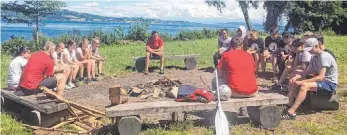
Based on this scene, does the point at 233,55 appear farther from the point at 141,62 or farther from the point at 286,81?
the point at 141,62

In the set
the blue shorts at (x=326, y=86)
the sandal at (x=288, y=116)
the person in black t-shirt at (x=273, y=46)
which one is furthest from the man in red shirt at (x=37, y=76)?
the person in black t-shirt at (x=273, y=46)

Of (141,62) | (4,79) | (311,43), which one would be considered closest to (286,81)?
(311,43)

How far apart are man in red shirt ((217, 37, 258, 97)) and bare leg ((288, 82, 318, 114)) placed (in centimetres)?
91

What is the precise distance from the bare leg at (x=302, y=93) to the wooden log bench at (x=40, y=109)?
150 inches

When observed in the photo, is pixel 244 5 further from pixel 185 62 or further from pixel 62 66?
pixel 62 66

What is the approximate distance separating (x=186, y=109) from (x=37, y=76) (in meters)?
3.00

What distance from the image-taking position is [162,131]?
6.39 metres

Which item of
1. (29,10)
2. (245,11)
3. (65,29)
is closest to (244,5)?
(245,11)

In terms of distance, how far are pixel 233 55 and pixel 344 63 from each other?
8.13m

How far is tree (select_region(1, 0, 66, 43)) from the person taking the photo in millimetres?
28359

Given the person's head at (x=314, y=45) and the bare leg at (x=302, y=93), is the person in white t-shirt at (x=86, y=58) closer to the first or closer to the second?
the bare leg at (x=302, y=93)

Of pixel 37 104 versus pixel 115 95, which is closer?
pixel 115 95

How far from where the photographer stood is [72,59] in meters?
10.6

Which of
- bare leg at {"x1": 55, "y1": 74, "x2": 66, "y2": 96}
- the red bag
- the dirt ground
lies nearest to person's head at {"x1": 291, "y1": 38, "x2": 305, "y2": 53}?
the dirt ground
